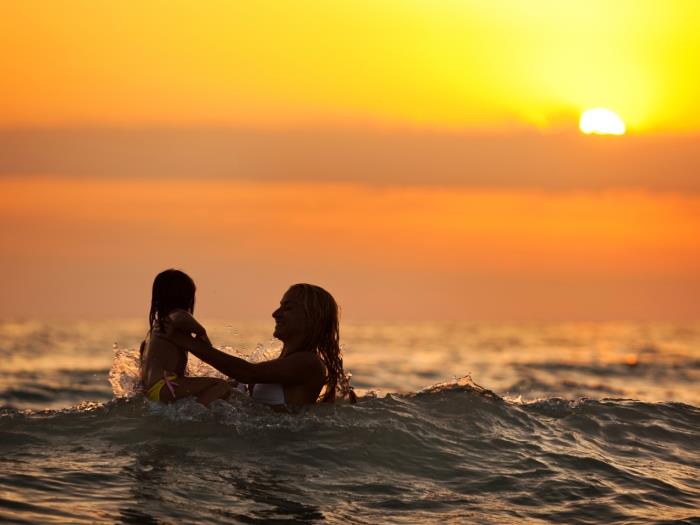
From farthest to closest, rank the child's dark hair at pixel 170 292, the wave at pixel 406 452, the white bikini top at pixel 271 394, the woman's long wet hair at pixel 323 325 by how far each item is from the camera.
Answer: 1. the white bikini top at pixel 271 394
2. the woman's long wet hair at pixel 323 325
3. the child's dark hair at pixel 170 292
4. the wave at pixel 406 452

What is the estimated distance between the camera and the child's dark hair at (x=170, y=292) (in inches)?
445

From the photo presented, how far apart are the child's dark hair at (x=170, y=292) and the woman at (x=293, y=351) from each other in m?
0.22

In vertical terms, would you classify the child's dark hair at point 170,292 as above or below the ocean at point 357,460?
above

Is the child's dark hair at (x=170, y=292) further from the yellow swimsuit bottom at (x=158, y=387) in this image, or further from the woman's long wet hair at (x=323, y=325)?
the woman's long wet hair at (x=323, y=325)

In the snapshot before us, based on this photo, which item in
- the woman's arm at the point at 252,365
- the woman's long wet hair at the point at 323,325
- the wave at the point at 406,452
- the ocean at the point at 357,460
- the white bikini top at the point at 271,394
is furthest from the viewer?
the white bikini top at the point at 271,394

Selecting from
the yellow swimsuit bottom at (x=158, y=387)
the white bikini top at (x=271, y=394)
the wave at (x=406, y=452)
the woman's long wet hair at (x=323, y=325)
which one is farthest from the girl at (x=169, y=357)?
the woman's long wet hair at (x=323, y=325)

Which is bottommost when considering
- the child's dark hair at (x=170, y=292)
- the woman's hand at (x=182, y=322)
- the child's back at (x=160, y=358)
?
the child's back at (x=160, y=358)

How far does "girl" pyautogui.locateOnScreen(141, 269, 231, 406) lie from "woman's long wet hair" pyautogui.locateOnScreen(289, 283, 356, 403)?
107 centimetres

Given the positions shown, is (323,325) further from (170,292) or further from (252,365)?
(170,292)

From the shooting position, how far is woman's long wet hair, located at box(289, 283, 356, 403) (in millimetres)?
11430

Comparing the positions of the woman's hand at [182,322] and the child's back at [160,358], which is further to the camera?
the child's back at [160,358]

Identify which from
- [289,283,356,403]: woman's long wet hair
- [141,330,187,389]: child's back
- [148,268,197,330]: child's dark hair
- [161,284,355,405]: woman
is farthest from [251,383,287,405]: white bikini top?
[148,268,197,330]: child's dark hair

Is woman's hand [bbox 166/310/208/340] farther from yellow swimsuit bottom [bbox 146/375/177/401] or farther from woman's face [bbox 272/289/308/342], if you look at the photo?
woman's face [bbox 272/289/308/342]

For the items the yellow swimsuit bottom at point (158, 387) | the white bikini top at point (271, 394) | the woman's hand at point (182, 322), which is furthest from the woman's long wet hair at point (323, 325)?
the yellow swimsuit bottom at point (158, 387)
